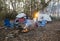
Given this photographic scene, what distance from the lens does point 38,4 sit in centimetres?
730

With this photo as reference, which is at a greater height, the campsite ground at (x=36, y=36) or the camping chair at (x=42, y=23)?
the camping chair at (x=42, y=23)

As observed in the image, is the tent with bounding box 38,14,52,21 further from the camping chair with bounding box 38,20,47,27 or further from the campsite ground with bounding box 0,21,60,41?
the campsite ground with bounding box 0,21,60,41

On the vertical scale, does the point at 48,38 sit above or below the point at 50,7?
below

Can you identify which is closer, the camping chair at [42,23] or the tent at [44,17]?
the camping chair at [42,23]

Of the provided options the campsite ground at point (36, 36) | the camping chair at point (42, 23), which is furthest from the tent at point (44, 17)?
the campsite ground at point (36, 36)

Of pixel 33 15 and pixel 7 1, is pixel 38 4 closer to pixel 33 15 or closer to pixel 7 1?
pixel 33 15

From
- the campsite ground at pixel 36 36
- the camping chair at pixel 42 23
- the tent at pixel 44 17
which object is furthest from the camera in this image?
the tent at pixel 44 17

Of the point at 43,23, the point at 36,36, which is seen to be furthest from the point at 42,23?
the point at 36,36

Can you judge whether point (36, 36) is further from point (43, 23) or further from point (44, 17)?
point (44, 17)

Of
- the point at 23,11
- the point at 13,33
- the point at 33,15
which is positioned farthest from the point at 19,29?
the point at 23,11

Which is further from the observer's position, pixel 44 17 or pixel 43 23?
pixel 44 17

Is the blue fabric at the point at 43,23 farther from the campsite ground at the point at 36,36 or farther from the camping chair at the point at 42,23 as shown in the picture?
the campsite ground at the point at 36,36

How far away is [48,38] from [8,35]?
1.19 metres

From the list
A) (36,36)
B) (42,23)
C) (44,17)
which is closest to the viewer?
(36,36)
